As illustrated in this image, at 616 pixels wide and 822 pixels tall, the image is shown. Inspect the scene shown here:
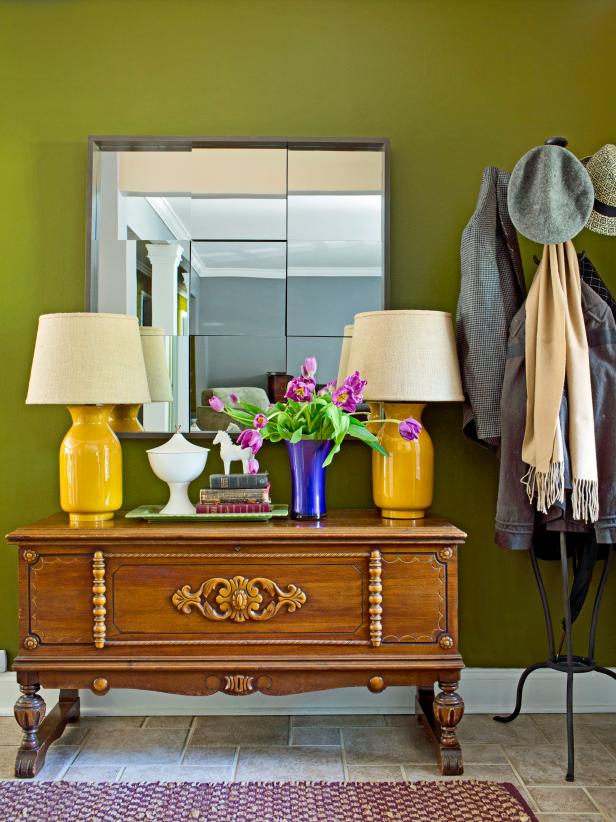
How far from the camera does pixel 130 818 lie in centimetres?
204

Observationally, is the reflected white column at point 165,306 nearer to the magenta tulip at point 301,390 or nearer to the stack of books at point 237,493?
the stack of books at point 237,493

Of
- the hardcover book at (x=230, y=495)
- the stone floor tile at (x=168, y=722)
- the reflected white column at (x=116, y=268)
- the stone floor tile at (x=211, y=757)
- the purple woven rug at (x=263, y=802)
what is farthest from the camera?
the reflected white column at (x=116, y=268)

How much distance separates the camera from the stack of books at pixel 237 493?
2.46 metres

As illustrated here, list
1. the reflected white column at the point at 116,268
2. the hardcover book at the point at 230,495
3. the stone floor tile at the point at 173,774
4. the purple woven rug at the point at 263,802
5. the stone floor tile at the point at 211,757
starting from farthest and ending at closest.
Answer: the reflected white column at the point at 116,268, the hardcover book at the point at 230,495, the stone floor tile at the point at 211,757, the stone floor tile at the point at 173,774, the purple woven rug at the point at 263,802

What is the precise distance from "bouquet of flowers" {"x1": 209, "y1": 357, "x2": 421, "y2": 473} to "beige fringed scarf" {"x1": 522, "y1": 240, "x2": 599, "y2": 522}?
0.37 meters

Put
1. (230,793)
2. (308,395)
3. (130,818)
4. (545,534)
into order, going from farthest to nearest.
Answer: (545,534) < (308,395) < (230,793) < (130,818)

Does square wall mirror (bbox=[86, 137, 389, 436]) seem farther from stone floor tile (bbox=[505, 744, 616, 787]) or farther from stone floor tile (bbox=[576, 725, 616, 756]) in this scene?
stone floor tile (bbox=[576, 725, 616, 756])

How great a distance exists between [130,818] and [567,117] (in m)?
2.69

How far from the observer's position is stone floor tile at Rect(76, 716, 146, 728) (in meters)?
2.67

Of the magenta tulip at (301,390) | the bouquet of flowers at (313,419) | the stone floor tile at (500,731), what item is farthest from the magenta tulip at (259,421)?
the stone floor tile at (500,731)

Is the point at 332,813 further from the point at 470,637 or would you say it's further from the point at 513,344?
the point at 513,344

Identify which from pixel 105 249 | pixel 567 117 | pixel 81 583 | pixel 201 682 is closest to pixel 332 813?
pixel 201 682

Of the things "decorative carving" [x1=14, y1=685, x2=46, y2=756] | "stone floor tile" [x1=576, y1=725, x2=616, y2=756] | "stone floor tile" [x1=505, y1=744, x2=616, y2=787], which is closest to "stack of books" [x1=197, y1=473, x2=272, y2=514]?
"decorative carving" [x1=14, y1=685, x2=46, y2=756]

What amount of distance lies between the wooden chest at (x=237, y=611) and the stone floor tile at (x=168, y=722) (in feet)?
1.41
